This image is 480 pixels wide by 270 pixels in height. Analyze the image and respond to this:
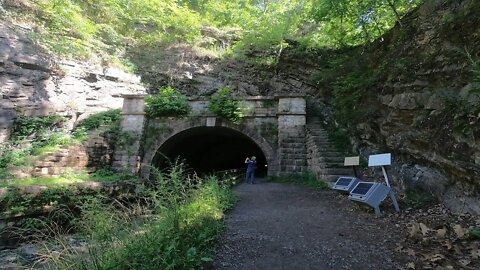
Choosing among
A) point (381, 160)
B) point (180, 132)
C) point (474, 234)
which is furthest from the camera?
point (180, 132)

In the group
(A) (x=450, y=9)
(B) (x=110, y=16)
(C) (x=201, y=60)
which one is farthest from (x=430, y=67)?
(B) (x=110, y=16)

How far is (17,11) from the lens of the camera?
14055 mm

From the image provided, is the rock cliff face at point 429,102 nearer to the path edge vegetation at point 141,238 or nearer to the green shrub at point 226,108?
the path edge vegetation at point 141,238

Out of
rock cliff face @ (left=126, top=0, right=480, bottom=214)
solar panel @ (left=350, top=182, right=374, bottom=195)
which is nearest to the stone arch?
rock cliff face @ (left=126, top=0, right=480, bottom=214)

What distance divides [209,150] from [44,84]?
9.31 m

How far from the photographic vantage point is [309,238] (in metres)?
4.42

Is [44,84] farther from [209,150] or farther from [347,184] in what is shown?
[347,184]

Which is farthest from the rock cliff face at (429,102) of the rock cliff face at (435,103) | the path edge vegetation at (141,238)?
the path edge vegetation at (141,238)

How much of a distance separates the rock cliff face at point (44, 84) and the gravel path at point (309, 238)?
10.1 meters

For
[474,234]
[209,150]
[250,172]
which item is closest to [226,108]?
[250,172]

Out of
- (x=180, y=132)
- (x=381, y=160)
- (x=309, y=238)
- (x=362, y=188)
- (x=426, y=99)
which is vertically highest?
(x=426, y=99)

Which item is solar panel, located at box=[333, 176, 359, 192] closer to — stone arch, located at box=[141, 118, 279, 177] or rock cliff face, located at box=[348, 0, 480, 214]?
rock cliff face, located at box=[348, 0, 480, 214]

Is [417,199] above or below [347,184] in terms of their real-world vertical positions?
below

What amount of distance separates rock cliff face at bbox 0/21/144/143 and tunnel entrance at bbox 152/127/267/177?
376 cm
